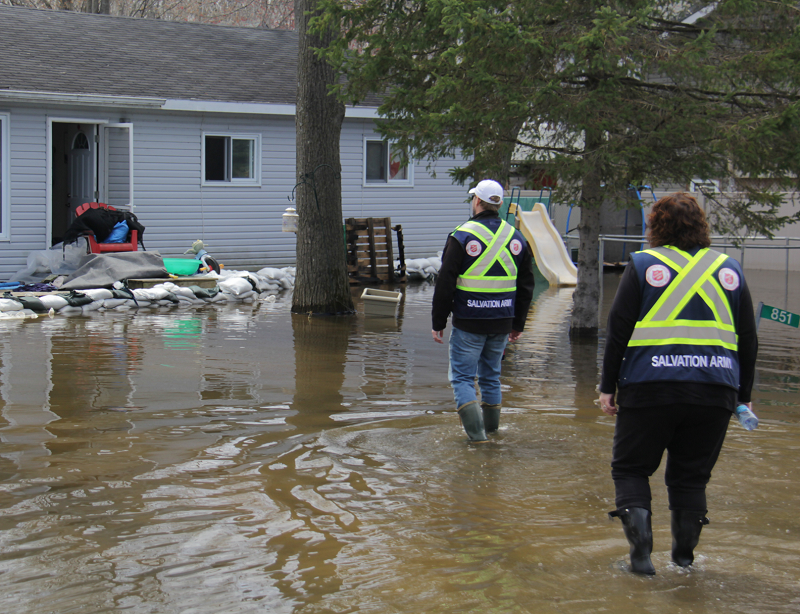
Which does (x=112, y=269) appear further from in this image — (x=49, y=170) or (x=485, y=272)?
(x=485, y=272)

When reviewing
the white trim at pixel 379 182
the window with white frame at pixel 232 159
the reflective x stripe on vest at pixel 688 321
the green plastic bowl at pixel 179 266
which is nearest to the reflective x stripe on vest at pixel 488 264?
the reflective x stripe on vest at pixel 688 321

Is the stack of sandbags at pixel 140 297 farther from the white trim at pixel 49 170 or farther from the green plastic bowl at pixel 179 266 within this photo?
the white trim at pixel 49 170

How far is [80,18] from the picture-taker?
1909cm

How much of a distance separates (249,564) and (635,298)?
2083 millimetres

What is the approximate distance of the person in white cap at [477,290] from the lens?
5.98 meters

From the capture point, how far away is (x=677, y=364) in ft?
12.7

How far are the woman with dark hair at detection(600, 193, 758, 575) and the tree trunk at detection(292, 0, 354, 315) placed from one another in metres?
9.27

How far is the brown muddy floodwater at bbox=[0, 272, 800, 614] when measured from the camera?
3.73 m

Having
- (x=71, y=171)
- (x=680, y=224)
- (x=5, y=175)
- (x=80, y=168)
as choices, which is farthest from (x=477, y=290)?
(x=71, y=171)

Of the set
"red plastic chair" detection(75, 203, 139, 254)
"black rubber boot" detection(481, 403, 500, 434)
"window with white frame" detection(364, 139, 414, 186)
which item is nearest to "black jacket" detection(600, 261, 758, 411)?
"black rubber boot" detection(481, 403, 500, 434)

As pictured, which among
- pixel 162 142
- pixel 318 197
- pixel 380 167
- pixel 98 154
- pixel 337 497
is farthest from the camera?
pixel 380 167

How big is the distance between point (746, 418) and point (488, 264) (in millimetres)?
2385

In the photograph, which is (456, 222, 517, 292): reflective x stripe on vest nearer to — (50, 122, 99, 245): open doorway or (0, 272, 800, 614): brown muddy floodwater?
(0, 272, 800, 614): brown muddy floodwater

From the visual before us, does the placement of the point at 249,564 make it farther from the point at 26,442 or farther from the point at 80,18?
the point at 80,18
